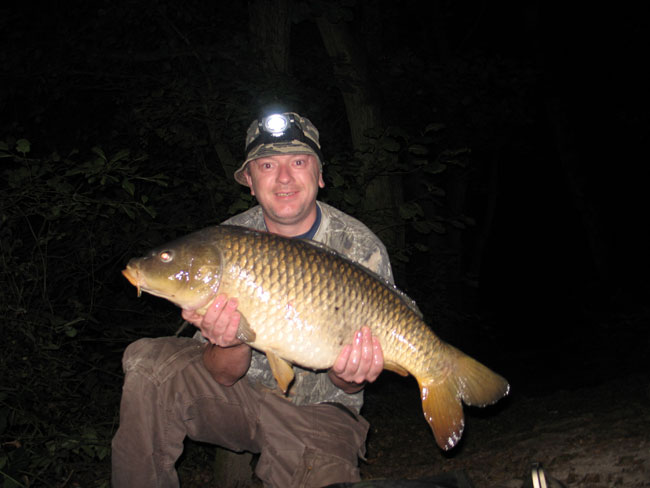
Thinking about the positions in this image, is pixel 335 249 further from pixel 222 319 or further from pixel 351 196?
pixel 351 196

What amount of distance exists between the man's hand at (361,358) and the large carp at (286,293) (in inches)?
0.9

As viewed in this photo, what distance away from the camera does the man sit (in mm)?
1997

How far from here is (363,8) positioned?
19.6 ft

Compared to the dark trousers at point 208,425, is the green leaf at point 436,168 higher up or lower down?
higher up

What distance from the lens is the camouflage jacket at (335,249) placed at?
2248 millimetres

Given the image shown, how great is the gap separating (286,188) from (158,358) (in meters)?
0.90

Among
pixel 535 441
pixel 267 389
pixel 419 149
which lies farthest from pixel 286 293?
pixel 535 441

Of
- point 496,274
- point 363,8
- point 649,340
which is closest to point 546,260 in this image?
point 496,274

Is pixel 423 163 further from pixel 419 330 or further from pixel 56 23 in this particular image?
pixel 56 23

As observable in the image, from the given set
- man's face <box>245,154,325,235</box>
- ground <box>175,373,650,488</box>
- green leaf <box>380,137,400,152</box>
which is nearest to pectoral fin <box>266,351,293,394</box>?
man's face <box>245,154,325,235</box>

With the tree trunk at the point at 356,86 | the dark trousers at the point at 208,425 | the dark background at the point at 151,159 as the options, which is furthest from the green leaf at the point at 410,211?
the dark trousers at the point at 208,425

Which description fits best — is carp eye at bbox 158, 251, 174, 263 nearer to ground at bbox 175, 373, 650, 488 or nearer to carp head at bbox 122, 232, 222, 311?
carp head at bbox 122, 232, 222, 311

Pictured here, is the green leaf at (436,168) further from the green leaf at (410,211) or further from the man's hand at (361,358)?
the man's hand at (361,358)

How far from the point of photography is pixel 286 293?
1726 millimetres
